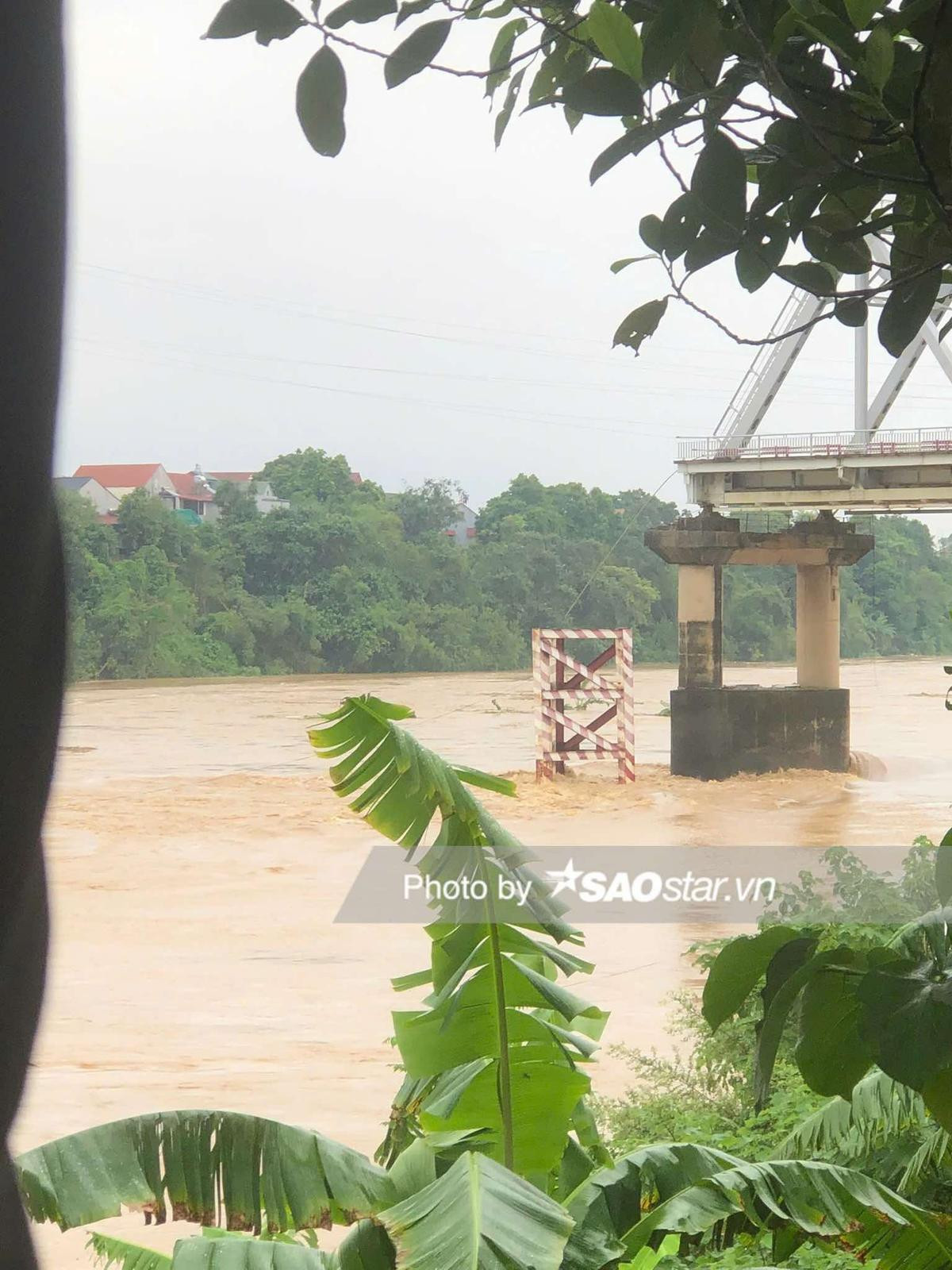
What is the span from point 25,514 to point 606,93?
20 centimetres

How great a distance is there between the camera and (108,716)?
7.60m

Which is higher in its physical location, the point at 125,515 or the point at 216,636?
the point at 125,515

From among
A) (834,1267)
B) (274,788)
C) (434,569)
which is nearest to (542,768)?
(434,569)

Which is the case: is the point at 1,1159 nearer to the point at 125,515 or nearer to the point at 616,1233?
the point at 616,1233

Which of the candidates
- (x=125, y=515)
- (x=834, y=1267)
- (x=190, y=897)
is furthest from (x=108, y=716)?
(x=834, y=1267)

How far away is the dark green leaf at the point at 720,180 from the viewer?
269mm

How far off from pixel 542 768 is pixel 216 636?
1.95 m

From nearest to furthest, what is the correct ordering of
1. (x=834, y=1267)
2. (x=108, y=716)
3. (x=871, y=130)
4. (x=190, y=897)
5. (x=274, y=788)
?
(x=871, y=130)
(x=834, y=1267)
(x=190, y=897)
(x=274, y=788)
(x=108, y=716)

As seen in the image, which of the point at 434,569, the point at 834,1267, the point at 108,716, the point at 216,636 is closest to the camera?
the point at 834,1267

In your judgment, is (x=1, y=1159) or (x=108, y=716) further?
(x=108, y=716)

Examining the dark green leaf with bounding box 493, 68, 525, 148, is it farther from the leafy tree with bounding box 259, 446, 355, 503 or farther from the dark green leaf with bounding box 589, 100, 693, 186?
the leafy tree with bounding box 259, 446, 355, 503

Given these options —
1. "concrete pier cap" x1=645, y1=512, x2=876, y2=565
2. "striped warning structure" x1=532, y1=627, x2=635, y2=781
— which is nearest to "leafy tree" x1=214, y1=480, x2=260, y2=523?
"striped warning structure" x1=532, y1=627, x2=635, y2=781

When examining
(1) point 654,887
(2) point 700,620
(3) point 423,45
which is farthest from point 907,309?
(1) point 654,887

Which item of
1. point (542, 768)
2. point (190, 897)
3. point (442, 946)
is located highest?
point (442, 946)
